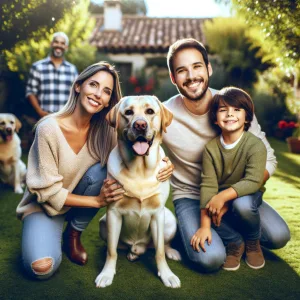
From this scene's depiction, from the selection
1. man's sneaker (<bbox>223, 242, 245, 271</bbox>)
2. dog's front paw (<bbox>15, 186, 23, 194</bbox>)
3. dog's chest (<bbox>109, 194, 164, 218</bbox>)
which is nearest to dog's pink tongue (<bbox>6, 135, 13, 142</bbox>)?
dog's front paw (<bbox>15, 186, 23, 194</bbox>)

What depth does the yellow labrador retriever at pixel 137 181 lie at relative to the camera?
2.21 metres

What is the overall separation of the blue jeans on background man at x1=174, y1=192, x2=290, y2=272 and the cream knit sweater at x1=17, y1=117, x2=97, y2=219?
823mm

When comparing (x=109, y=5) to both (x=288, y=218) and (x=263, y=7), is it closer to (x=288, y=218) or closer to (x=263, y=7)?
(x=263, y=7)

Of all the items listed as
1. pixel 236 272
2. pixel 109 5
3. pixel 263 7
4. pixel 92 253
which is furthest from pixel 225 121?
pixel 109 5

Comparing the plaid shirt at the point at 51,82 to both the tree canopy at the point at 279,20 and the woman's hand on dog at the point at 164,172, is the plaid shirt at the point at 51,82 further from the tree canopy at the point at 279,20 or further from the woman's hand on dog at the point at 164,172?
the woman's hand on dog at the point at 164,172

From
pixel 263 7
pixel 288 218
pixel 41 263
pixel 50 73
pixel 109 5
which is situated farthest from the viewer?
pixel 109 5

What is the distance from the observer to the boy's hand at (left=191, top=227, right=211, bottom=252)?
2423mm

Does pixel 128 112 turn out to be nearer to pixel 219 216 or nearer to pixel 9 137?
pixel 219 216

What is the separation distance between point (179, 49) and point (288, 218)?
6.31 feet

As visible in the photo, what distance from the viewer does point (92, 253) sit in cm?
272

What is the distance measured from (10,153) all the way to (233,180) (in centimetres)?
289

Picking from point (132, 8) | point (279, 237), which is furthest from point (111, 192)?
point (132, 8)

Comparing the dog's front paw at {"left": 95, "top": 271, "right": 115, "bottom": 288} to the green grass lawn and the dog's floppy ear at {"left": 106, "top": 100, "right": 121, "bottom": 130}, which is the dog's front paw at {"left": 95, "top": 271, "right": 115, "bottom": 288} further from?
the dog's floppy ear at {"left": 106, "top": 100, "right": 121, "bottom": 130}

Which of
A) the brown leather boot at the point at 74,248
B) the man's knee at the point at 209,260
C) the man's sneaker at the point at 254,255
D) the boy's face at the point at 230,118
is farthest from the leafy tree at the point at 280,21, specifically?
the brown leather boot at the point at 74,248
